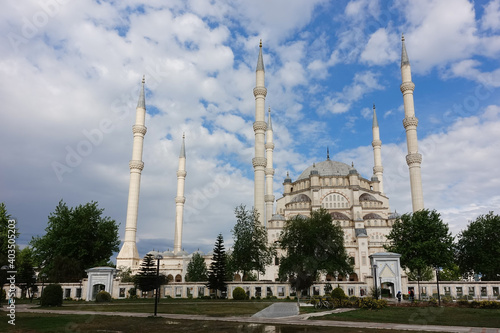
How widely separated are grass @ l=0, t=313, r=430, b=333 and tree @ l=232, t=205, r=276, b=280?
2449cm

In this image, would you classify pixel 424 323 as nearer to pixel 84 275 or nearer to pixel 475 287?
pixel 475 287

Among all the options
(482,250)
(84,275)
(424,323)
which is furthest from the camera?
(482,250)

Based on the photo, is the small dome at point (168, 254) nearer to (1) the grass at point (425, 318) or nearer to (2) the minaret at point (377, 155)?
(2) the minaret at point (377, 155)

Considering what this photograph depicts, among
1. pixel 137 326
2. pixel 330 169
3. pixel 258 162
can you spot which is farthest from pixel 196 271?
pixel 137 326

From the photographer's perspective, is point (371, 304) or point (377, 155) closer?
point (371, 304)

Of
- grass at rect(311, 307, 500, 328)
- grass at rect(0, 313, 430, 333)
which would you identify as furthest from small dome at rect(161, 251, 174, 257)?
grass at rect(311, 307, 500, 328)

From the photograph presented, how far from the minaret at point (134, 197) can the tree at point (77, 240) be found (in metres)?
10.9

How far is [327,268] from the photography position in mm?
37906

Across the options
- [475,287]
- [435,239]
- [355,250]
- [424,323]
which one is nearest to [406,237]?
[435,239]

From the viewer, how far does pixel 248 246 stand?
135ft

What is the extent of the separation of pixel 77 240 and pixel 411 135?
49.0m

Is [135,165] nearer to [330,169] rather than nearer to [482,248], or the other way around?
[330,169]

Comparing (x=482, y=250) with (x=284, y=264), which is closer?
(x=284, y=264)

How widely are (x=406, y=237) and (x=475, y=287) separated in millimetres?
7765
